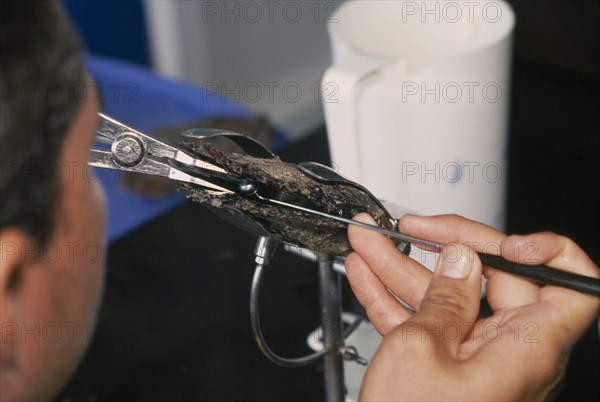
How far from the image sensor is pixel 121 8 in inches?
50.7

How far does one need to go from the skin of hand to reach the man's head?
0.15 meters

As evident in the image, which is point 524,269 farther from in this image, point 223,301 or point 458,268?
point 223,301

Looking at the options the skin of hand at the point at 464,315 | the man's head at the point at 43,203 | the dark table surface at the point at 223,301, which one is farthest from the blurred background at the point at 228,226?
the man's head at the point at 43,203

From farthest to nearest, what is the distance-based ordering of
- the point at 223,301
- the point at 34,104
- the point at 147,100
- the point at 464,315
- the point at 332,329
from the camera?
1. the point at 147,100
2. the point at 223,301
3. the point at 332,329
4. the point at 464,315
5. the point at 34,104

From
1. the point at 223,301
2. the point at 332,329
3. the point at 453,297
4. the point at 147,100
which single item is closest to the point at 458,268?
the point at 453,297

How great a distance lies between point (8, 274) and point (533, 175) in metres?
0.69

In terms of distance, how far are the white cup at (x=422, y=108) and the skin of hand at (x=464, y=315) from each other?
115 mm

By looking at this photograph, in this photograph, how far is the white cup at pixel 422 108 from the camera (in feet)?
1.89

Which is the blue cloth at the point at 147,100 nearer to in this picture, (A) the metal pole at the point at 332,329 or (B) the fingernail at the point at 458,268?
(A) the metal pole at the point at 332,329

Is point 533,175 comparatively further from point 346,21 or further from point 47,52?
point 47,52

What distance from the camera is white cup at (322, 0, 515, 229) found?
575 millimetres

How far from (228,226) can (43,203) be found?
1.66ft

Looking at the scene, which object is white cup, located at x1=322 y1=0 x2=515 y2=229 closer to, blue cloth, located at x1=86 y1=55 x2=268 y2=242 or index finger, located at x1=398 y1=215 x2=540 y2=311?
index finger, located at x1=398 y1=215 x2=540 y2=311

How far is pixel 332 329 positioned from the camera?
557 mm
